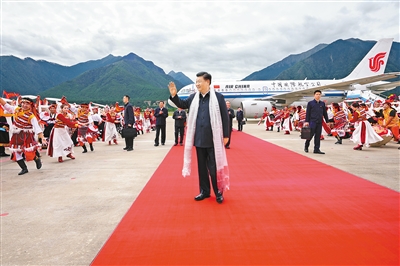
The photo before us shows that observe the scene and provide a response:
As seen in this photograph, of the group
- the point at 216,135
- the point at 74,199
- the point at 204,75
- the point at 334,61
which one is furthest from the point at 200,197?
the point at 334,61

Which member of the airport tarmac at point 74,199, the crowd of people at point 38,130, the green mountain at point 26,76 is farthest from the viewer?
the green mountain at point 26,76

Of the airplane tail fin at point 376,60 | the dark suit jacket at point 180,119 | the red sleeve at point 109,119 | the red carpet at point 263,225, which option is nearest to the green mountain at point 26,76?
the red sleeve at point 109,119

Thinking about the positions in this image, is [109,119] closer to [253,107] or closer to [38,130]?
[38,130]

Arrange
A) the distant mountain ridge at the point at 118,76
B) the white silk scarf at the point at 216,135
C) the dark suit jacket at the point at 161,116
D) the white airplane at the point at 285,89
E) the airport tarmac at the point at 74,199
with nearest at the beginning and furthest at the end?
the airport tarmac at the point at 74,199
the white silk scarf at the point at 216,135
the dark suit jacket at the point at 161,116
the white airplane at the point at 285,89
the distant mountain ridge at the point at 118,76

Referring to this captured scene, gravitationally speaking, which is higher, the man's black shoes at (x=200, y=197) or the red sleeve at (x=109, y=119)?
the red sleeve at (x=109, y=119)

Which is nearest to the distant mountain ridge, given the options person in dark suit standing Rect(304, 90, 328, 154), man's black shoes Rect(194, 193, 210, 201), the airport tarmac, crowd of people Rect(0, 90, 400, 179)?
crowd of people Rect(0, 90, 400, 179)

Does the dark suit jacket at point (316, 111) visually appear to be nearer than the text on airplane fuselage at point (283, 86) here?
Yes

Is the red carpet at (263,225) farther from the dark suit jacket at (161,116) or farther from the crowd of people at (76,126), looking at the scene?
the dark suit jacket at (161,116)

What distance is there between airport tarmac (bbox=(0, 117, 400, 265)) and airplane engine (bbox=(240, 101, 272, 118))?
43.5 ft

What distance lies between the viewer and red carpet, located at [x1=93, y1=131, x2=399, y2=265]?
7.04ft

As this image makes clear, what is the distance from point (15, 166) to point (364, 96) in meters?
31.9

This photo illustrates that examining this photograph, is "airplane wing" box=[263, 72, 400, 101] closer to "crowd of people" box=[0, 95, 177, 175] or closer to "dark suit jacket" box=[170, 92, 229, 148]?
"crowd of people" box=[0, 95, 177, 175]

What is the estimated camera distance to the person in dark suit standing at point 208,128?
10.9 feet

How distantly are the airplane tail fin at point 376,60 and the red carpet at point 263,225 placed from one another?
2365 cm
